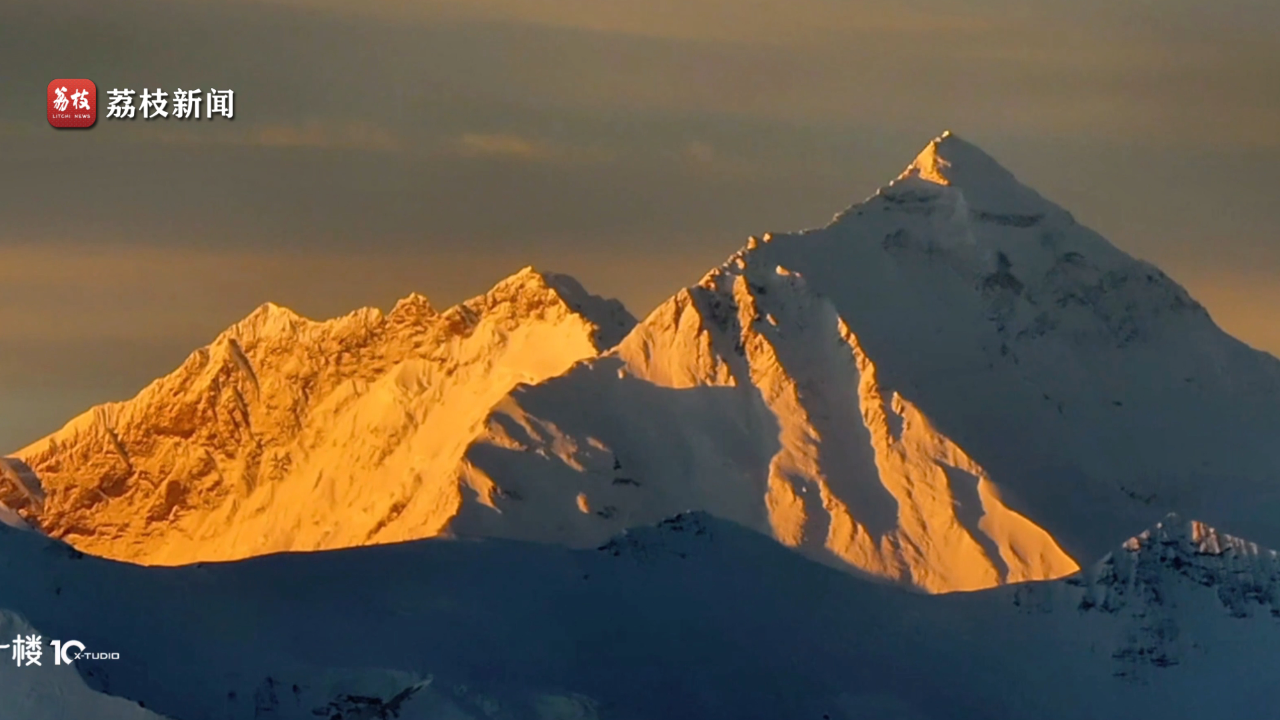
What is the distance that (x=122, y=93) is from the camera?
187000 millimetres

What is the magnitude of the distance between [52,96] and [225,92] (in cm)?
810

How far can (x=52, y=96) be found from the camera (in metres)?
189

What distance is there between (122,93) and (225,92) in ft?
16.3

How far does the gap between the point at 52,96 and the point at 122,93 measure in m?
3.92

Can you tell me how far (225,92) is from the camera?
188875mm
